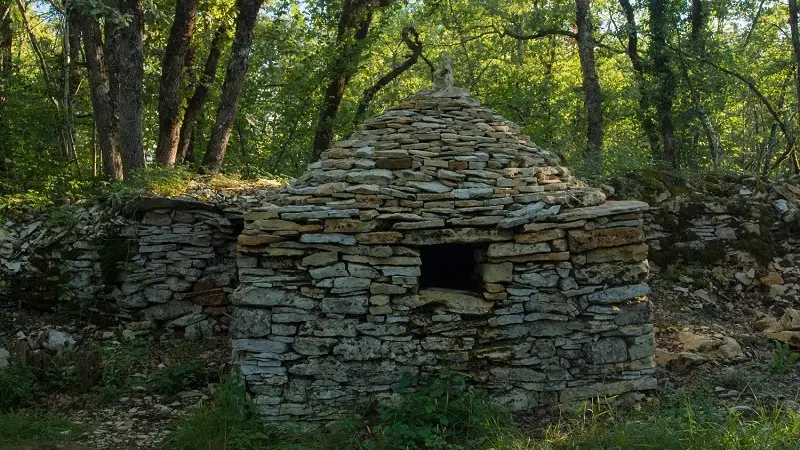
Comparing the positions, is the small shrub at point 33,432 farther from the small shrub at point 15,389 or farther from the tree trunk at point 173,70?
the tree trunk at point 173,70

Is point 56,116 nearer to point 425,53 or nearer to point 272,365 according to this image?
point 272,365

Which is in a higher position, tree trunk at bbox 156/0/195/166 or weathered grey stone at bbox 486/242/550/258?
tree trunk at bbox 156/0/195/166

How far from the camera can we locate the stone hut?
15.1 feet

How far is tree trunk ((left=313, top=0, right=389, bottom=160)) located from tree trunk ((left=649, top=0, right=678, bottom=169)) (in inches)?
183

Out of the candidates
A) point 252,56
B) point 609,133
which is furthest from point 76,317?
point 609,133

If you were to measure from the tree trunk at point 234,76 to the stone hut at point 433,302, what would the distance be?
12.3ft

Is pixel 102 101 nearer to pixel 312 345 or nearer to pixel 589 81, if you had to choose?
pixel 312 345

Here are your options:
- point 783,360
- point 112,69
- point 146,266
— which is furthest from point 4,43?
point 783,360

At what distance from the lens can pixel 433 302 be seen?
4645 mm

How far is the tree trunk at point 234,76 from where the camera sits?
7.83 m

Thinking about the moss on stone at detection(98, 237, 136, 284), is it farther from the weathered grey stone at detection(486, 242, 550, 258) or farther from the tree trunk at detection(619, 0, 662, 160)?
the tree trunk at detection(619, 0, 662, 160)

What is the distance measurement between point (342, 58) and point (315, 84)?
0.64 metres

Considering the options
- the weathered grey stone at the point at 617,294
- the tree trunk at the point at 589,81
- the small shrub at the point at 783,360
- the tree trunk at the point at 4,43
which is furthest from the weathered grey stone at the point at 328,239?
the tree trunk at the point at 4,43

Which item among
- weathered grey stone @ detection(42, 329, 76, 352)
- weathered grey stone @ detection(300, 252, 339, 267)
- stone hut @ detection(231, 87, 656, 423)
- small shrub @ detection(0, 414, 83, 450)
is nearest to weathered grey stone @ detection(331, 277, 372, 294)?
stone hut @ detection(231, 87, 656, 423)
